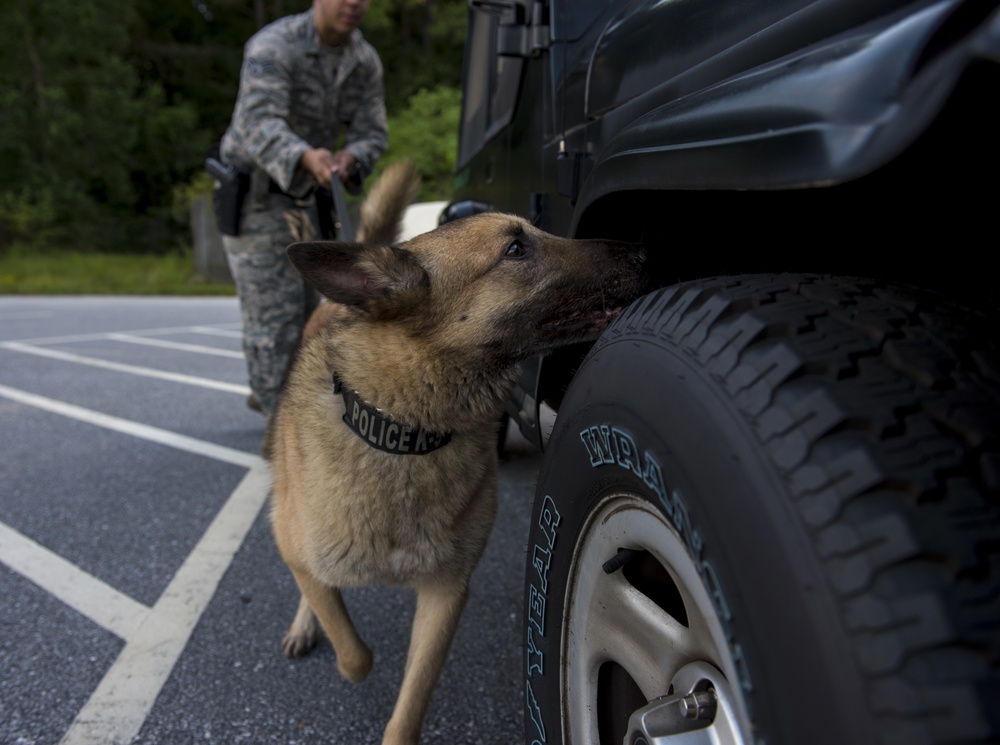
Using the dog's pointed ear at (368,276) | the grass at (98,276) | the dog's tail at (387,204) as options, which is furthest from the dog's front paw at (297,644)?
the grass at (98,276)

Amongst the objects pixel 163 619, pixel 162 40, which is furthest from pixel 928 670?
pixel 162 40

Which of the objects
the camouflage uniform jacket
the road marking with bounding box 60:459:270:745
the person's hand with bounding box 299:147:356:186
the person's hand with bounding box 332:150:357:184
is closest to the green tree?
the camouflage uniform jacket

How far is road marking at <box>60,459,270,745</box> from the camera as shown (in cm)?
203

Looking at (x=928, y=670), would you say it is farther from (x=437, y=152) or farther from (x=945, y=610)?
(x=437, y=152)

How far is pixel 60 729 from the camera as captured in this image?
2002 millimetres

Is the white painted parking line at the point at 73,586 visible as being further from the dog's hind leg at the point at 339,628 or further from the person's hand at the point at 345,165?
the person's hand at the point at 345,165

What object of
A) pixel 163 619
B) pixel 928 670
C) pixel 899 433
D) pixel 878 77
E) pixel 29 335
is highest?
pixel 878 77

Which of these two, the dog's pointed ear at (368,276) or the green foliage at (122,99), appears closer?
the dog's pointed ear at (368,276)

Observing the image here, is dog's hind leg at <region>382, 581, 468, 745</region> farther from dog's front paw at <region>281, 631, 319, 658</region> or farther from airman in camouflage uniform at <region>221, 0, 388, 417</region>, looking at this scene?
airman in camouflage uniform at <region>221, 0, 388, 417</region>

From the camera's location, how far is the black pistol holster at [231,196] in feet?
12.8

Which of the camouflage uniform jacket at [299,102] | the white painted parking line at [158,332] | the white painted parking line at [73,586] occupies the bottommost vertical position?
the white painted parking line at [158,332]

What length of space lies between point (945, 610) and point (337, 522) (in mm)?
1626

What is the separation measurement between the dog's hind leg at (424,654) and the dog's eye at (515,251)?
934 mm

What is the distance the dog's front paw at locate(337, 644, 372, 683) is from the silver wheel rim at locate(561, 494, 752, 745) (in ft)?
3.48
